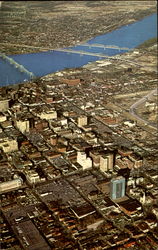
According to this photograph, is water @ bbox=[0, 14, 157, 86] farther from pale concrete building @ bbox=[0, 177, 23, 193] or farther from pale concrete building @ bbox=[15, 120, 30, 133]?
pale concrete building @ bbox=[0, 177, 23, 193]

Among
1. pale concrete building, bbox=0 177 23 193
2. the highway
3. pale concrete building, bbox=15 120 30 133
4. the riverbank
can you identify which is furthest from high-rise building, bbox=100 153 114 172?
the riverbank

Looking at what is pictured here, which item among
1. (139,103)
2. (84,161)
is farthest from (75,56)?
(84,161)

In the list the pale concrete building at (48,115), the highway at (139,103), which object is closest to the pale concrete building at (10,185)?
the pale concrete building at (48,115)

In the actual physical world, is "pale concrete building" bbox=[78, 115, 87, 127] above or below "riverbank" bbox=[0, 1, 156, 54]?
below

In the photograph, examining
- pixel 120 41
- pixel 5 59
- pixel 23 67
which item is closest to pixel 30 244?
pixel 5 59

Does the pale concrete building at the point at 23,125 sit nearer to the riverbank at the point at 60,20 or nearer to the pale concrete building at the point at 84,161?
the pale concrete building at the point at 84,161

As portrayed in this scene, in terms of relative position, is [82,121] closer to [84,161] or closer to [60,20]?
[84,161]

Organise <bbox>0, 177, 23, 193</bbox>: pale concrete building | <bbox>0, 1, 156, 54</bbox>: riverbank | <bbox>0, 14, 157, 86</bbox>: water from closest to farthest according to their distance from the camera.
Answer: <bbox>0, 177, 23, 193</bbox>: pale concrete building
<bbox>0, 14, 157, 86</bbox>: water
<bbox>0, 1, 156, 54</bbox>: riverbank
